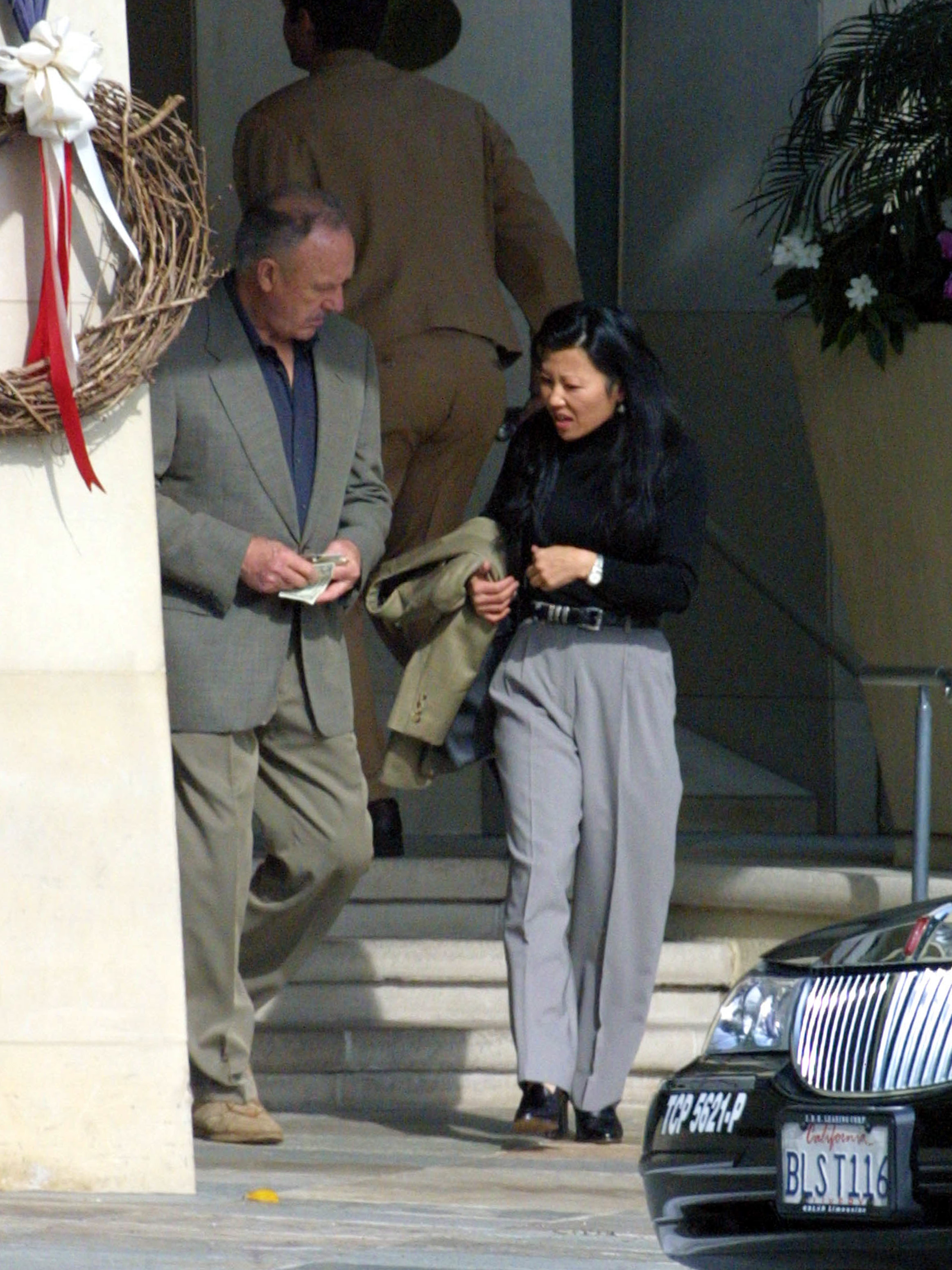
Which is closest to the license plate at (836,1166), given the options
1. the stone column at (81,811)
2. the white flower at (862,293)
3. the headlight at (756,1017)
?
the headlight at (756,1017)

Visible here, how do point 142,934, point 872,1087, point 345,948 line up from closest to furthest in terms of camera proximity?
point 872,1087, point 142,934, point 345,948

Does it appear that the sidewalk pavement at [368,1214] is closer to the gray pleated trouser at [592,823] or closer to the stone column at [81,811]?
the stone column at [81,811]

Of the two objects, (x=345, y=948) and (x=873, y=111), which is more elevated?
(x=873, y=111)

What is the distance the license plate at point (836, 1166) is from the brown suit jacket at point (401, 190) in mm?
4394

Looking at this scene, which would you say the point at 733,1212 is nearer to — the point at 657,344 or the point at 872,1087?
the point at 872,1087

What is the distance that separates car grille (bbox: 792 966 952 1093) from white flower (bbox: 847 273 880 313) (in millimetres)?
3888

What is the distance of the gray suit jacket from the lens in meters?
6.23

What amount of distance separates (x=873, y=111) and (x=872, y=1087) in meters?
4.76

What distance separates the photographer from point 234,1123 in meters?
6.39

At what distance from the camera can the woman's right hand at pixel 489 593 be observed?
6531 millimetres

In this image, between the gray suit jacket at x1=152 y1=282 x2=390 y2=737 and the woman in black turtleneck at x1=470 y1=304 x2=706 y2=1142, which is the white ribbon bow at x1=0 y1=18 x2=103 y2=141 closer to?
the gray suit jacket at x1=152 y1=282 x2=390 y2=737

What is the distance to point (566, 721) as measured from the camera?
6.55 m

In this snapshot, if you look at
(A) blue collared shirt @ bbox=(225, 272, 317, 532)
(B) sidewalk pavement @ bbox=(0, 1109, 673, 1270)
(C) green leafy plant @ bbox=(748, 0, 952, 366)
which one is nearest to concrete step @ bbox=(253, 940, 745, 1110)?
(B) sidewalk pavement @ bbox=(0, 1109, 673, 1270)

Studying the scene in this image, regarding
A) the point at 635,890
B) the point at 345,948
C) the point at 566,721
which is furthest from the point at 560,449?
the point at 345,948
